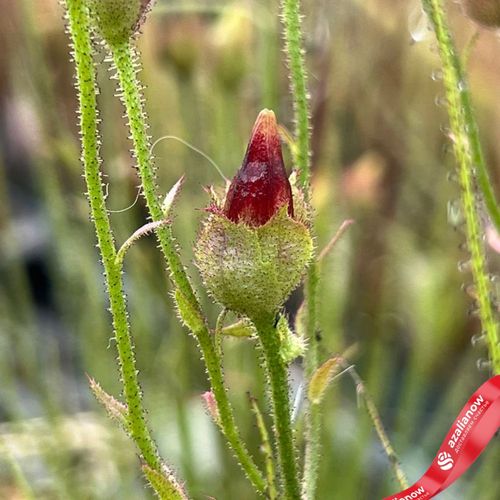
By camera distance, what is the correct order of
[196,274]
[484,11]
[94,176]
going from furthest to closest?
[196,274] < [484,11] < [94,176]

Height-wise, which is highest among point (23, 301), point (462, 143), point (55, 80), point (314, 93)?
point (462, 143)

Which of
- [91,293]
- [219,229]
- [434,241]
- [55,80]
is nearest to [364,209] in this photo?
[434,241]

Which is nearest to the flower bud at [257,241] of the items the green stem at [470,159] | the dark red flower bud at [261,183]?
the dark red flower bud at [261,183]

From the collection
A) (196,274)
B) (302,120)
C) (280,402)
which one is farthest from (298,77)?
(196,274)

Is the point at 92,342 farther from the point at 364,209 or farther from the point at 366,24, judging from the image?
the point at 366,24

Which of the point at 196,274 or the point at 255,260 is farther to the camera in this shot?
the point at 196,274

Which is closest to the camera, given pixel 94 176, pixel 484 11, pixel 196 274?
pixel 94 176

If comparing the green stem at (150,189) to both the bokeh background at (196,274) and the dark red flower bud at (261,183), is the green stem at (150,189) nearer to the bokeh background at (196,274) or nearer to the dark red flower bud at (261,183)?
the dark red flower bud at (261,183)

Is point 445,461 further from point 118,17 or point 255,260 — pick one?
point 118,17
